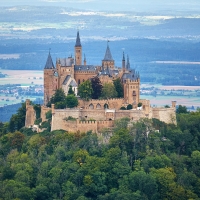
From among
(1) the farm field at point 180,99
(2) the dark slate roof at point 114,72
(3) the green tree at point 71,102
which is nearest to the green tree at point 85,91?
(3) the green tree at point 71,102

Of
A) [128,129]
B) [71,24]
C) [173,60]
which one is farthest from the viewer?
[71,24]

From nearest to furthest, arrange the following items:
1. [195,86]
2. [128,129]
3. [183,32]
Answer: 1. [128,129]
2. [195,86]
3. [183,32]

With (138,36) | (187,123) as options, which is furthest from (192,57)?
(187,123)

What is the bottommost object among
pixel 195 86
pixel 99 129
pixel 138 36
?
pixel 99 129

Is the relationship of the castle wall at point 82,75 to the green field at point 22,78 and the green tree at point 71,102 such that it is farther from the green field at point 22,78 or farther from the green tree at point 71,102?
the green field at point 22,78

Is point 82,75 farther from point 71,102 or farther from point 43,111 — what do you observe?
point 43,111

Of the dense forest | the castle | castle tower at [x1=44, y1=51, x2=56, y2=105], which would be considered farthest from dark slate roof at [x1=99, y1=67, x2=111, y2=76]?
the dense forest

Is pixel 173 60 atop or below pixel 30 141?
atop

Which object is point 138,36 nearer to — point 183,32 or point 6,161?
point 183,32
